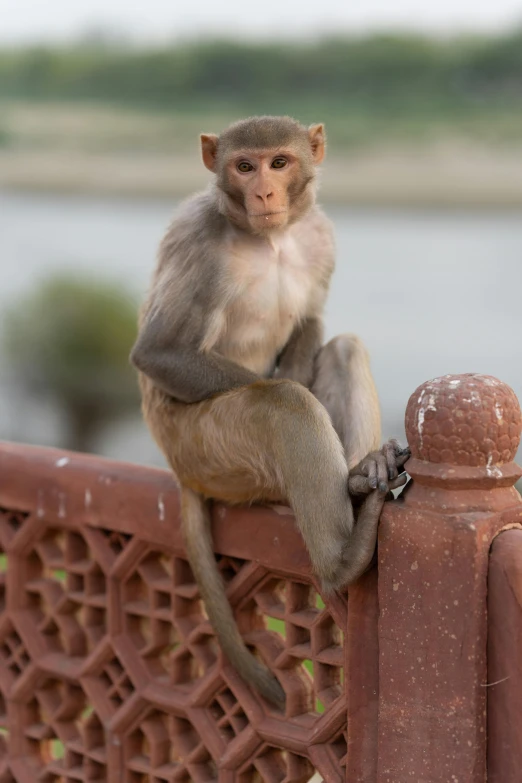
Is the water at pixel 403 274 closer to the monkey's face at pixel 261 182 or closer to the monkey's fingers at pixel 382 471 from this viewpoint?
the monkey's face at pixel 261 182

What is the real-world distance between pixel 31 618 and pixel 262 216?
1.15m

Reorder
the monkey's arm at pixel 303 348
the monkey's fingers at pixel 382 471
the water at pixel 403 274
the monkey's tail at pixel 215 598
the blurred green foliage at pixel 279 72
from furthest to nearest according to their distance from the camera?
the blurred green foliage at pixel 279 72, the water at pixel 403 274, the monkey's arm at pixel 303 348, the monkey's tail at pixel 215 598, the monkey's fingers at pixel 382 471

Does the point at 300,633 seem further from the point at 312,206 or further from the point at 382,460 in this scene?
the point at 312,206

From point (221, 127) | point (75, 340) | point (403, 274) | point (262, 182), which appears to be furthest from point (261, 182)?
point (75, 340)

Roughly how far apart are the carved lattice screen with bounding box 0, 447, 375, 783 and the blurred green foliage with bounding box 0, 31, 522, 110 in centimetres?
696

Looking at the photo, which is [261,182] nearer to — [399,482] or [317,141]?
[317,141]

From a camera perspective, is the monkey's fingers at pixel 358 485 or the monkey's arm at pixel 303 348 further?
the monkey's arm at pixel 303 348

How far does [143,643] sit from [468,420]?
3.56 ft

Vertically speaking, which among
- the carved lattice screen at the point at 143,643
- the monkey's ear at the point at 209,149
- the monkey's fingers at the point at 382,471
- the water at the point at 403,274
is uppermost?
the monkey's ear at the point at 209,149

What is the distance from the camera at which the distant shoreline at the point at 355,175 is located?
837 cm

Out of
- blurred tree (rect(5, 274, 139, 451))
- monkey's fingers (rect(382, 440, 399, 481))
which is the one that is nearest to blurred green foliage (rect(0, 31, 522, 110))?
blurred tree (rect(5, 274, 139, 451))

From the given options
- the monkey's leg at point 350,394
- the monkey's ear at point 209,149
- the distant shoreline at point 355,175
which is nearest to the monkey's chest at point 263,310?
the monkey's leg at point 350,394

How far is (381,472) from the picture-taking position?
1950 millimetres

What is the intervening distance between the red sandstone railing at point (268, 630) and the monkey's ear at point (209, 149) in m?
0.77
